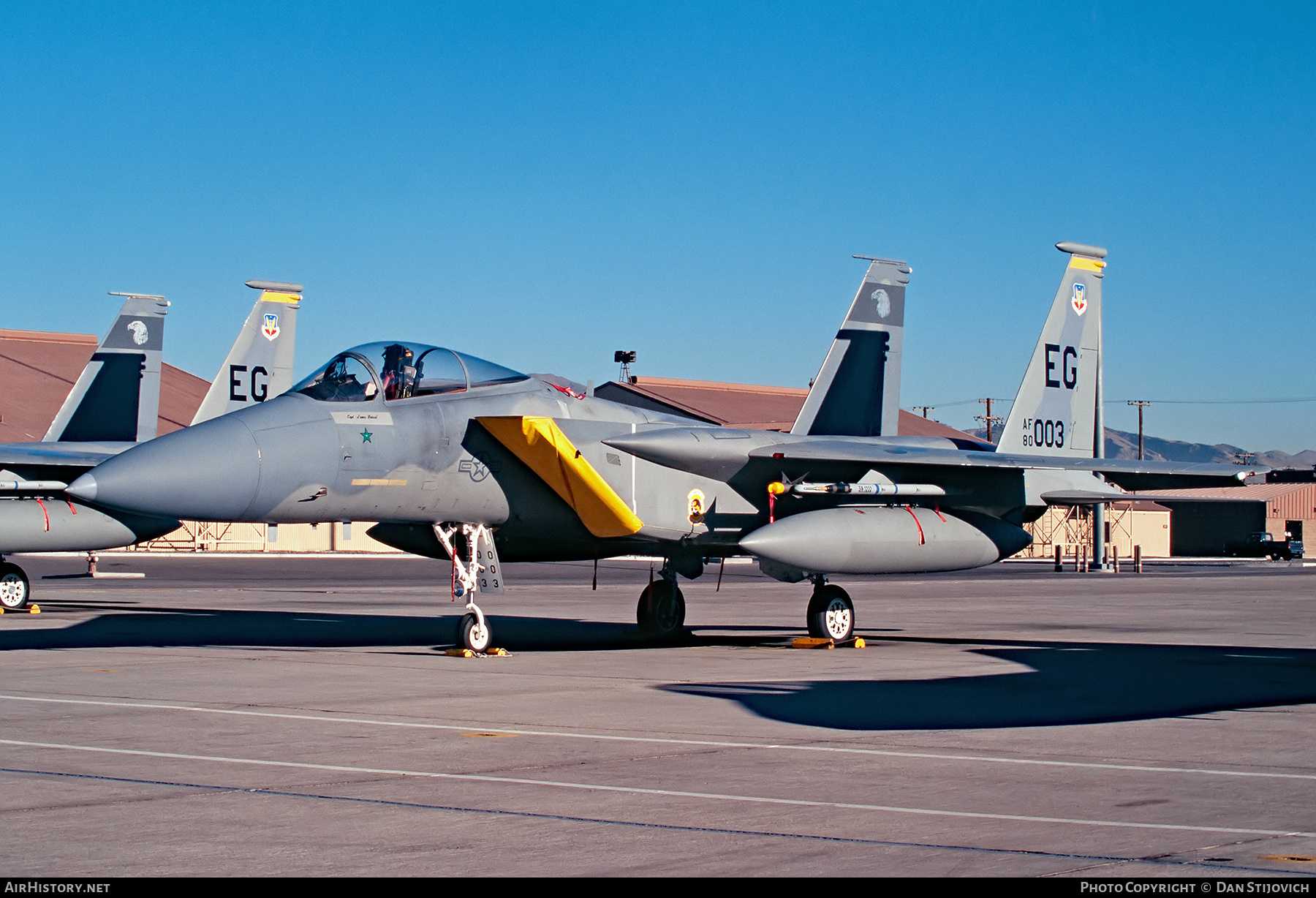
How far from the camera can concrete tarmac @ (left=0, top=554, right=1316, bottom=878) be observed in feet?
16.8

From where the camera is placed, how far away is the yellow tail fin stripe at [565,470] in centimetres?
1362

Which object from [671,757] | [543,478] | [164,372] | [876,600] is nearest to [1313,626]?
[876,600]

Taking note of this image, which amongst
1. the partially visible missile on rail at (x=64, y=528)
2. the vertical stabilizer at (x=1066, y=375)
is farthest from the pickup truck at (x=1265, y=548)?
the partially visible missile on rail at (x=64, y=528)

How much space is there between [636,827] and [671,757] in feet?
6.17

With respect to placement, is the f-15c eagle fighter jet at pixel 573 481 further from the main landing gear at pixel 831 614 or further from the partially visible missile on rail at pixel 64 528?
the partially visible missile on rail at pixel 64 528

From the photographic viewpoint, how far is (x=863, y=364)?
1989cm

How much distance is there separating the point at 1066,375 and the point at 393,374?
32.9 ft

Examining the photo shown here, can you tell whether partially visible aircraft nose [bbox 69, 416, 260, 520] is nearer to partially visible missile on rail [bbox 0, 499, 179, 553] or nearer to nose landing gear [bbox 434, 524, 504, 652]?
nose landing gear [bbox 434, 524, 504, 652]

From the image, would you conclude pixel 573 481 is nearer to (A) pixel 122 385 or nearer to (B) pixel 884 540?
(B) pixel 884 540

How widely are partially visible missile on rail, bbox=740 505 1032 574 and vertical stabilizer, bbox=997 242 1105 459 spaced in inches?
88.9

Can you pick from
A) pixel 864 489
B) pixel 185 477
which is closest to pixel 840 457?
pixel 864 489

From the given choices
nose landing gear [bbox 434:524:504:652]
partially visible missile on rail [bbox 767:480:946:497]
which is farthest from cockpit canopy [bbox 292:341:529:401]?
partially visible missile on rail [bbox 767:480:946:497]

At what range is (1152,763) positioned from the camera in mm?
7223
